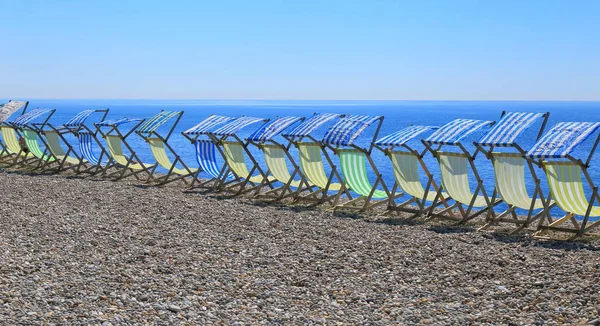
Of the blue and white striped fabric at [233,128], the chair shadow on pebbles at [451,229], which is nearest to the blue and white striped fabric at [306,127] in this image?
the blue and white striped fabric at [233,128]

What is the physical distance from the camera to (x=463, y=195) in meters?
7.59

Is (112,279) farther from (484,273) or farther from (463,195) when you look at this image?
(463,195)

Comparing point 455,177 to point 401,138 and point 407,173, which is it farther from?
point 401,138

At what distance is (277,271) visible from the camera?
17.9ft

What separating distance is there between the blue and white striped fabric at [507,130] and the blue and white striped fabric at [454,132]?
285mm

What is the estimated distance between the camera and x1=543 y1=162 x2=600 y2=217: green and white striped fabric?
21.3ft

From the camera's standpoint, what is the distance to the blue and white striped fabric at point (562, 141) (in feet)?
21.2

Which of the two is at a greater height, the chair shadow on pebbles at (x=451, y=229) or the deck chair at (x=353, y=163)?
the deck chair at (x=353, y=163)

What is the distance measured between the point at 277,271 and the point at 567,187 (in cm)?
259

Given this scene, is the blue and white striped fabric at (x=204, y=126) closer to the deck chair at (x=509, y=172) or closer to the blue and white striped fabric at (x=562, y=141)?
the deck chair at (x=509, y=172)

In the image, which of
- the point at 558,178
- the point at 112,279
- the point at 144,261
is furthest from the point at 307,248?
the point at 558,178

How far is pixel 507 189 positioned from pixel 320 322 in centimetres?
334

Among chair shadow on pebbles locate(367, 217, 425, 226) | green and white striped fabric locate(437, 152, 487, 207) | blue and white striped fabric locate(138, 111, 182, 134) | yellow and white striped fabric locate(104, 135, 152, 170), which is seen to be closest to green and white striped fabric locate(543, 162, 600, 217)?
green and white striped fabric locate(437, 152, 487, 207)

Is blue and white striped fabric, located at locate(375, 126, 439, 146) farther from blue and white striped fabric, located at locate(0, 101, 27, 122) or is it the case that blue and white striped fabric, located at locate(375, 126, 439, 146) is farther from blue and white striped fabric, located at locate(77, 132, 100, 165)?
blue and white striped fabric, located at locate(0, 101, 27, 122)
